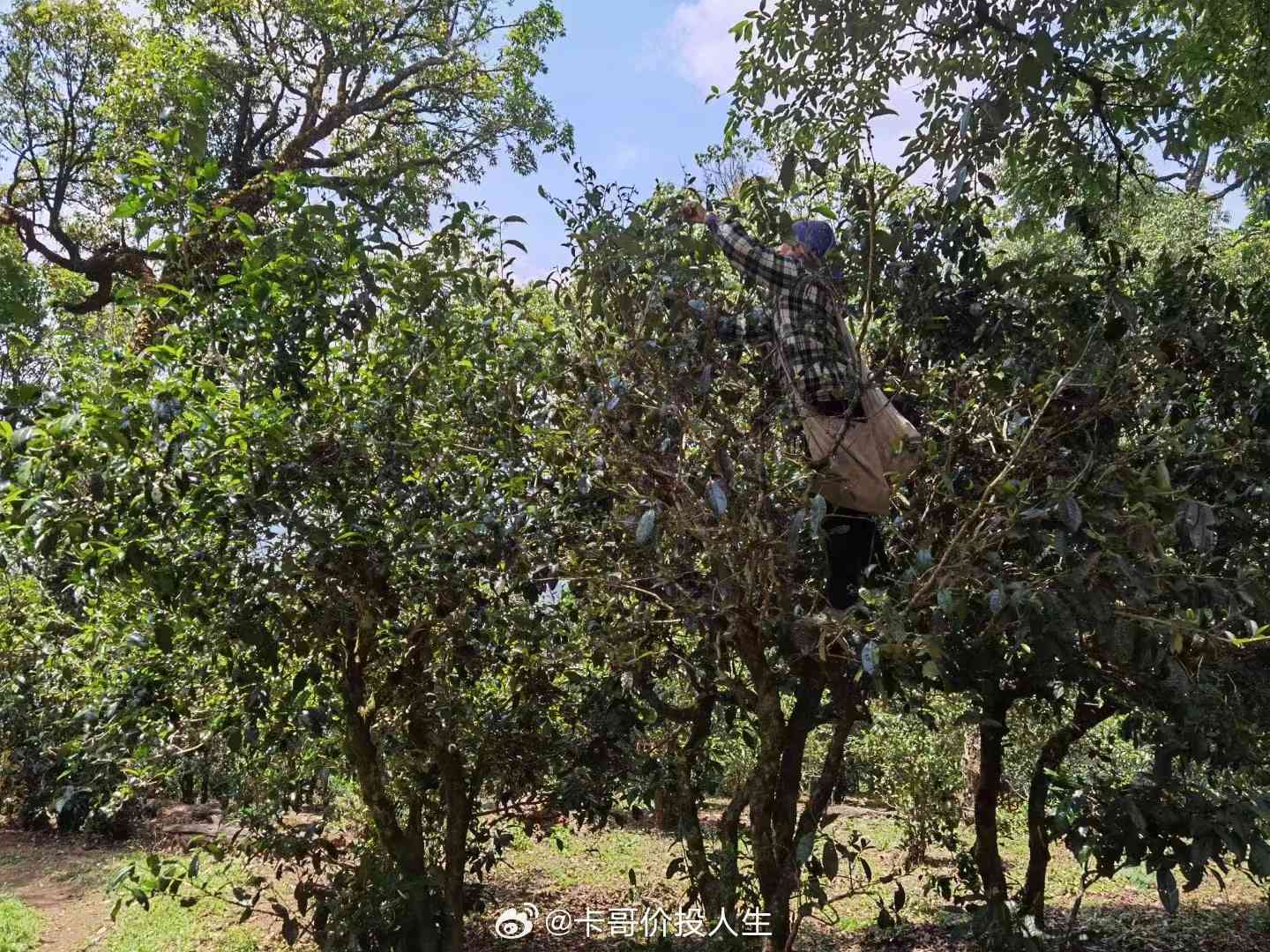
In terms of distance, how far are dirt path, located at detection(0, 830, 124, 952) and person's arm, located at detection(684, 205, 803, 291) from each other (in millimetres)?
5198

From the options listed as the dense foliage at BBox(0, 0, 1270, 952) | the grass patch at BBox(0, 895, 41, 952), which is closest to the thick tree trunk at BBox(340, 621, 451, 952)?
the dense foliage at BBox(0, 0, 1270, 952)

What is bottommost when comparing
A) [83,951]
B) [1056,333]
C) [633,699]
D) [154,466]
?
[83,951]

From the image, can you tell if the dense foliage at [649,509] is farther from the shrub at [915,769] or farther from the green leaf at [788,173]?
the shrub at [915,769]

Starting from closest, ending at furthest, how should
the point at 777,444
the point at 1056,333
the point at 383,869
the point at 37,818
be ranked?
the point at 777,444 → the point at 1056,333 → the point at 383,869 → the point at 37,818

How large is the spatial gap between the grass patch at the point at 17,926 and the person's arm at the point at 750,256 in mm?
5175

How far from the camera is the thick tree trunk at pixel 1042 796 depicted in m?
3.92

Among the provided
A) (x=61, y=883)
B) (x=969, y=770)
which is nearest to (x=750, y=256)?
(x=61, y=883)

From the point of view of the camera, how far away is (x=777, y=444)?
Answer: 307cm

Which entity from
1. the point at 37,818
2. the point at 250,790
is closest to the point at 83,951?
the point at 250,790

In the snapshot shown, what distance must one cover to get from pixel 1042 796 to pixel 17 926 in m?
5.58

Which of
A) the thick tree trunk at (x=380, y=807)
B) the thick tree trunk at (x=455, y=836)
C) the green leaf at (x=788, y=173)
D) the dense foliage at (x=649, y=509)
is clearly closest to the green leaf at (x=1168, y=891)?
the dense foliage at (x=649, y=509)

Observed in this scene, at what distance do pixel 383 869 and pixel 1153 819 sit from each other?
9.09 ft

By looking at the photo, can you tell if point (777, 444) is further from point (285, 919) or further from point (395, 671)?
point (285, 919)

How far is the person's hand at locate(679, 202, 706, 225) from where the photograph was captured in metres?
3.02
